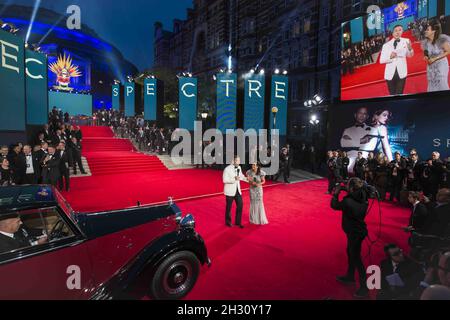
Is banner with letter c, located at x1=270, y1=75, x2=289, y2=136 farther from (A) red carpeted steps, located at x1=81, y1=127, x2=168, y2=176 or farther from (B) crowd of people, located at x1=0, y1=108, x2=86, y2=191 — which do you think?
(B) crowd of people, located at x1=0, y1=108, x2=86, y2=191

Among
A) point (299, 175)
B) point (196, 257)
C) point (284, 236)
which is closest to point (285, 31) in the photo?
point (299, 175)

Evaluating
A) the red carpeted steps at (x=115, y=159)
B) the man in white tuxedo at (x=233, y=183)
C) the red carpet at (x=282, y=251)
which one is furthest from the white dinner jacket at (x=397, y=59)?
the red carpeted steps at (x=115, y=159)

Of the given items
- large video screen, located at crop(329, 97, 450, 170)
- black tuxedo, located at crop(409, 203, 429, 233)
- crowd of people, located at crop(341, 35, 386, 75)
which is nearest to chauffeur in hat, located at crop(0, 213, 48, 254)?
black tuxedo, located at crop(409, 203, 429, 233)

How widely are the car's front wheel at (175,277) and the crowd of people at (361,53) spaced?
1609 cm

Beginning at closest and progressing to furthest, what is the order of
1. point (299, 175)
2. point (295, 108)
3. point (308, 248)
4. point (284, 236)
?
point (308, 248), point (284, 236), point (299, 175), point (295, 108)

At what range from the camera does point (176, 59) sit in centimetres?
5859

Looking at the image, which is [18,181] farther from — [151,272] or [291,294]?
[291,294]

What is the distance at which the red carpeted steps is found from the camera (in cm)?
1477

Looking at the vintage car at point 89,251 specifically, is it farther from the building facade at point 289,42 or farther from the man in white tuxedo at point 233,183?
the building facade at point 289,42

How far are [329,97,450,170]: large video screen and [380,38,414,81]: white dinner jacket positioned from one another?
1877mm

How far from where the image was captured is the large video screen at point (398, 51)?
12.5 metres

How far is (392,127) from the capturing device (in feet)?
52.8
